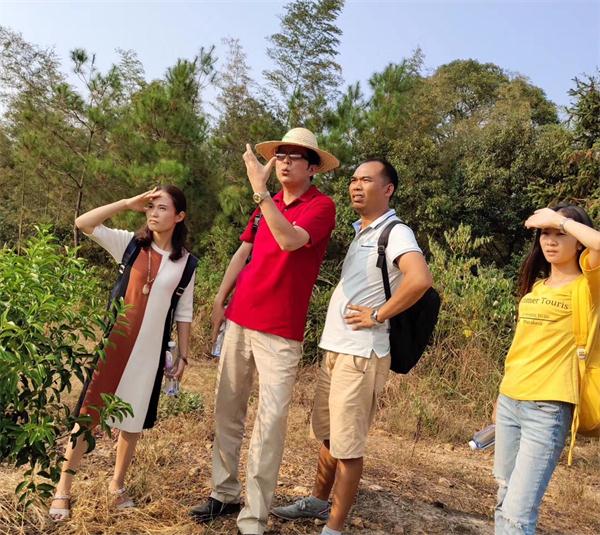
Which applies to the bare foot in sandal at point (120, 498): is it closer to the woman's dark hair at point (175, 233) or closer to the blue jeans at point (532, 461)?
the woman's dark hair at point (175, 233)

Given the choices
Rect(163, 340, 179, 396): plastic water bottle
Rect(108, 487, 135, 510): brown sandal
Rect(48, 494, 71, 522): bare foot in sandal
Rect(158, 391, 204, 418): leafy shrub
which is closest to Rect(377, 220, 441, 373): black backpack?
Rect(163, 340, 179, 396): plastic water bottle

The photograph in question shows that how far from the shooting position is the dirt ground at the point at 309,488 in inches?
90.3

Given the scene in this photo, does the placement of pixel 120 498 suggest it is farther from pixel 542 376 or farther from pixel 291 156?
pixel 542 376

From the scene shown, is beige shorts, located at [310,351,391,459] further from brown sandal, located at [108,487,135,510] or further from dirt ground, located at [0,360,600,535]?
brown sandal, located at [108,487,135,510]

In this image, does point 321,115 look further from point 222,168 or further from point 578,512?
point 578,512

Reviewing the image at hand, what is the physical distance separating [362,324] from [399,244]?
0.33 meters

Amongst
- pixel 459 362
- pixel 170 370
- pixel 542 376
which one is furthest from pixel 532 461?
pixel 459 362

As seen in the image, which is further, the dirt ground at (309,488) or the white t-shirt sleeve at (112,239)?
the white t-shirt sleeve at (112,239)

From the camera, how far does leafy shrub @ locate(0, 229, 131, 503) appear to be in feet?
5.76

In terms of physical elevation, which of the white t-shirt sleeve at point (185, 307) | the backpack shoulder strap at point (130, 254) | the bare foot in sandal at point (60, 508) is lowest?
the bare foot in sandal at point (60, 508)

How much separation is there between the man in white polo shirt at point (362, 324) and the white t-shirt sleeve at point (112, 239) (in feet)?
2.93

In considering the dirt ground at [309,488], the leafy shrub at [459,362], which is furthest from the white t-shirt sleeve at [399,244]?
the leafy shrub at [459,362]

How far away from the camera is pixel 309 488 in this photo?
2922 mm

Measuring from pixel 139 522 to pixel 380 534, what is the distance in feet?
3.32
